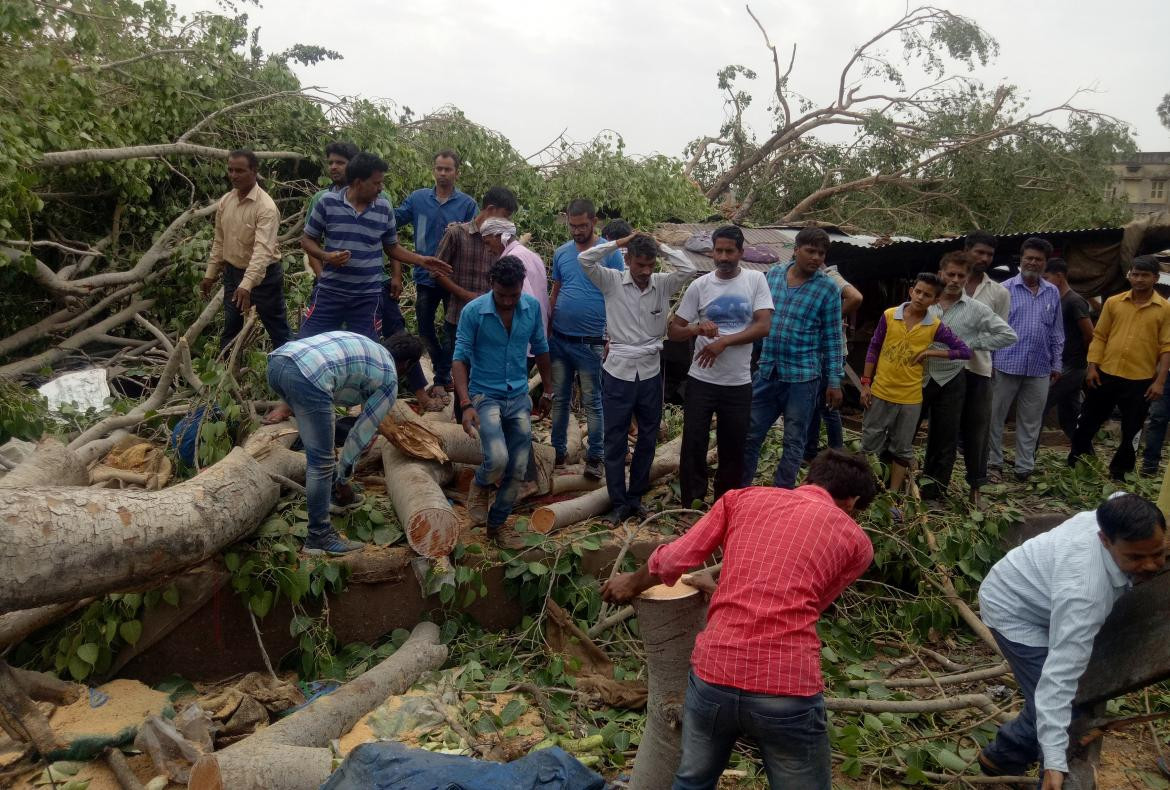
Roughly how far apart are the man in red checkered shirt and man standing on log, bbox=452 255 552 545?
7.11 feet

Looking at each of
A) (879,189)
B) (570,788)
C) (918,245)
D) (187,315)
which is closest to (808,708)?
(570,788)

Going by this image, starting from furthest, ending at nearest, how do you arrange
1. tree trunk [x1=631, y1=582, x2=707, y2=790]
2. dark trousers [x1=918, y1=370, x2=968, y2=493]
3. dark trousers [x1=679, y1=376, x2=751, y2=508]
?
1. dark trousers [x1=918, y1=370, x2=968, y2=493]
2. dark trousers [x1=679, y1=376, x2=751, y2=508]
3. tree trunk [x1=631, y1=582, x2=707, y2=790]

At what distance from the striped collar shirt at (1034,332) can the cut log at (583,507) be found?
2.63 m

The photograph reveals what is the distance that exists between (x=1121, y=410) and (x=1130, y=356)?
1.52 ft

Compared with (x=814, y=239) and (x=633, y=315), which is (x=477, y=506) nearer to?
(x=633, y=315)

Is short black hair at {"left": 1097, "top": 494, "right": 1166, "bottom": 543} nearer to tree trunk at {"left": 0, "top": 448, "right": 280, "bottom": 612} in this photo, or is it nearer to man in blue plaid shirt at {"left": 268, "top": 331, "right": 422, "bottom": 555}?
man in blue plaid shirt at {"left": 268, "top": 331, "right": 422, "bottom": 555}

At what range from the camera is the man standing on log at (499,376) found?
186 inches

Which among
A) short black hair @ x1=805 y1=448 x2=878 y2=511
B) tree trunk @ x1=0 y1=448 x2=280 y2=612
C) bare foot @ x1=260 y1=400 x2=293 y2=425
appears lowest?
tree trunk @ x1=0 y1=448 x2=280 y2=612

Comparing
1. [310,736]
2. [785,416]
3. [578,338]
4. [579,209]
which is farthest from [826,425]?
[310,736]

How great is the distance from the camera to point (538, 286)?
586 cm

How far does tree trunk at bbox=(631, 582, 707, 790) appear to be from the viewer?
3.10 m

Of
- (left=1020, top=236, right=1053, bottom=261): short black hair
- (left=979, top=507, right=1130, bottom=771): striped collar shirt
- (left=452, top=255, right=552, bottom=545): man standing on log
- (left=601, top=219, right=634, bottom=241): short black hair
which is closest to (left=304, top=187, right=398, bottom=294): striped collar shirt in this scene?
(left=452, top=255, right=552, bottom=545): man standing on log

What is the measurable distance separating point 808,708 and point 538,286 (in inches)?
151

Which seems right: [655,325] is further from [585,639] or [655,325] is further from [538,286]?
[585,639]
